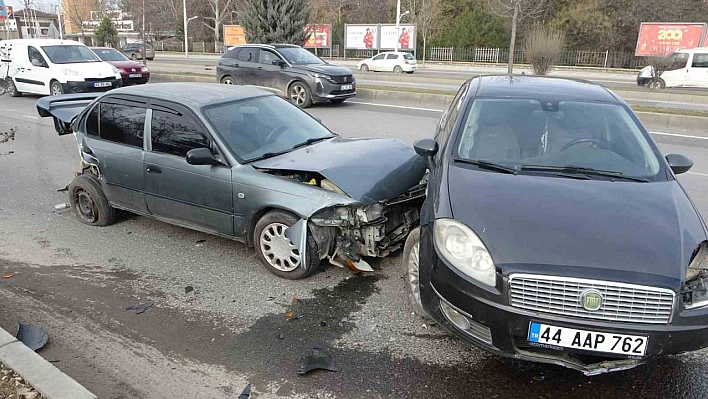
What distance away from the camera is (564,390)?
310 centimetres


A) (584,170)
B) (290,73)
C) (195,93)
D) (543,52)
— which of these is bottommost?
(584,170)

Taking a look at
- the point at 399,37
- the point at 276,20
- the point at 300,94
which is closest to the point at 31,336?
the point at 300,94

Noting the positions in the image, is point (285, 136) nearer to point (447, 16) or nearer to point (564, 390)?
point (564, 390)

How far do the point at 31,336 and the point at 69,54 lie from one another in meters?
15.7

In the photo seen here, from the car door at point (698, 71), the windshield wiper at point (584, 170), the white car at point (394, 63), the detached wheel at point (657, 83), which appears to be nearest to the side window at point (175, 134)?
the windshield wiper at point (584, 170)

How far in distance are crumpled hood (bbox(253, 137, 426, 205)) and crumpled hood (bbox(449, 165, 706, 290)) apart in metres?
0.88

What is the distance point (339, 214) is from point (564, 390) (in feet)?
6.78

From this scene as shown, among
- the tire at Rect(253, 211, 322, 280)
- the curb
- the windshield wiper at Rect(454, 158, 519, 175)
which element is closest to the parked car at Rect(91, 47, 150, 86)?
the tire at Rect(253, 211, 322, 280)

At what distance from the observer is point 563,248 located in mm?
2904

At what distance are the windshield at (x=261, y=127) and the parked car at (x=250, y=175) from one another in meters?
0.01

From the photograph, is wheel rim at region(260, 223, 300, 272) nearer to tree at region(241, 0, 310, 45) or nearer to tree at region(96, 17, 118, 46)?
tree at region(241, 0, 310, 45)

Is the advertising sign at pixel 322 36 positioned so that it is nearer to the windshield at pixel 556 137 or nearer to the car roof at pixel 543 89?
the car roof at pixel 543 89

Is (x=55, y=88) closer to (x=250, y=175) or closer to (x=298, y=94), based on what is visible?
(x=298, y=94)

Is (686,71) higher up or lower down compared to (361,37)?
lower down
